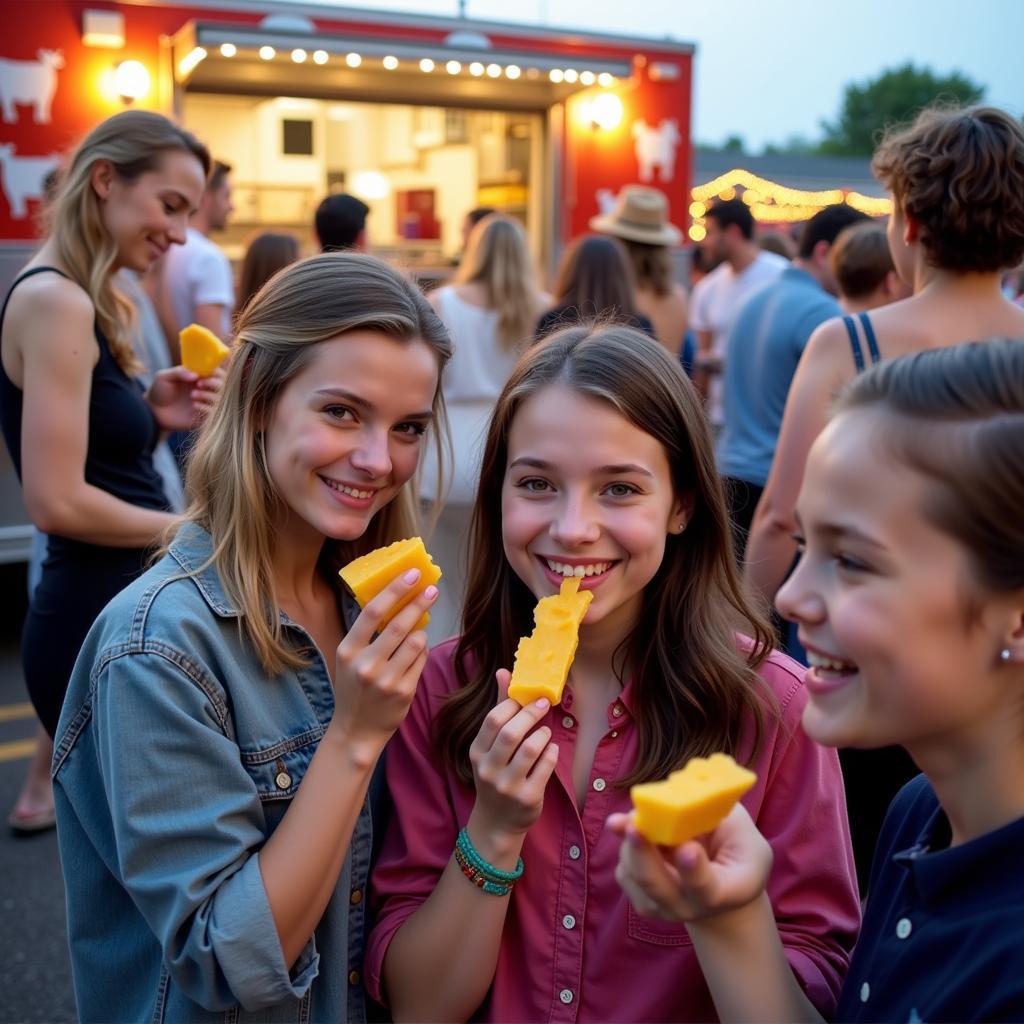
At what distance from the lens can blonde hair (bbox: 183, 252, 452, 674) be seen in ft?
6.74

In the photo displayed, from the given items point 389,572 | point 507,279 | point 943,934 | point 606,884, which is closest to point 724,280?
point 507,279

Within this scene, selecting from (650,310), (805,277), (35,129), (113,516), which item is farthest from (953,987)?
(35,129)

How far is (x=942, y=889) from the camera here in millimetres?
1407

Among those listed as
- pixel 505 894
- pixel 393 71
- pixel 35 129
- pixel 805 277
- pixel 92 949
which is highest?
pixel 393 71

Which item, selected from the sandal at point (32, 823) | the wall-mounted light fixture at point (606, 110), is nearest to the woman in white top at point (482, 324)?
the sandal at point (32, 823)

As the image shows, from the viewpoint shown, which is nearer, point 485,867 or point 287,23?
point 485,867

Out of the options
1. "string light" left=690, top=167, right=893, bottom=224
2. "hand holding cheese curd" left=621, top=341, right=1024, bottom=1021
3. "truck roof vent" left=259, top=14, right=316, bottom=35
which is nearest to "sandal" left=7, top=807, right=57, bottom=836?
"hand holding cheese curd" left=621, top=341, right=1024, bottom=1021

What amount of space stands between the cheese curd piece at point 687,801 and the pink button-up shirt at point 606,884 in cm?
52

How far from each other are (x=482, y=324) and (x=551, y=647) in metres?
3.73

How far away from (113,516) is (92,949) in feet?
5.22

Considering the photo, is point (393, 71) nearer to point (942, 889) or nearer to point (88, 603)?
point (88, 603)

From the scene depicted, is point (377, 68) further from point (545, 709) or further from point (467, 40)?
point (545, 709)

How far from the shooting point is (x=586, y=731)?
209 centimetres

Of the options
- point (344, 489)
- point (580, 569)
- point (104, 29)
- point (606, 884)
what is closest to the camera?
point (606, 884)
